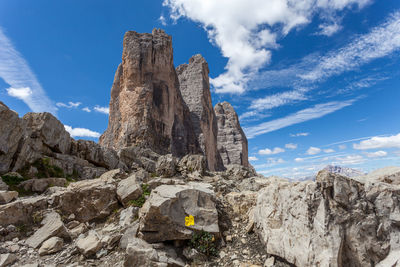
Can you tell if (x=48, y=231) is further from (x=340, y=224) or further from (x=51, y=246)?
(x=340, y=224)

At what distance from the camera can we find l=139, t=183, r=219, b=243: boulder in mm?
5758

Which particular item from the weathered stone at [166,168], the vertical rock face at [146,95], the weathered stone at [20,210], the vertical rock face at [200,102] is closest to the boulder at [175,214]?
the weathered stone at [20,210]

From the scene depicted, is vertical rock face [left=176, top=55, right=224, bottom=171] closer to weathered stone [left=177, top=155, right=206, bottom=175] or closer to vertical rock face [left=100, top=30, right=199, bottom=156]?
vertical rock face [left=100, top=30, right=199, bottom=156]

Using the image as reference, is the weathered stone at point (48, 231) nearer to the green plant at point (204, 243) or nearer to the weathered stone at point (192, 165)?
the green plant at point (204, 243)

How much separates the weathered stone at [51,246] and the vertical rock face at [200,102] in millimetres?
50068

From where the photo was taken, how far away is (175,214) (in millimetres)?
5988

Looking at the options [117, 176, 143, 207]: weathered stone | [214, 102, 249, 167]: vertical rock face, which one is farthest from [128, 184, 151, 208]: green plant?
[214, 102, 249, 167]: vertical rock face

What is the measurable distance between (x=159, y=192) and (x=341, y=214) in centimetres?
507

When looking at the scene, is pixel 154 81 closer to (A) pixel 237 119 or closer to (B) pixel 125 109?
(B) pixel 125 109

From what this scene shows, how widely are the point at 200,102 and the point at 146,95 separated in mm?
25065

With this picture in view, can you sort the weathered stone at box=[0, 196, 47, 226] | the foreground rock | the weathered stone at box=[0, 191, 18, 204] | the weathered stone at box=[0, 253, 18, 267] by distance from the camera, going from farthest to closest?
1. the weathered stone at box=[0, 191, 18, 204]
2. the weathered stone at box=[0, 196, 47, 226]
3. the weathered stone at box=[0, 253, 18, 267]
4. the foreground rock

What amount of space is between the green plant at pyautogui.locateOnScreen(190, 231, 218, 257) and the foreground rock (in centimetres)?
156

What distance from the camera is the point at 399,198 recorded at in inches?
175

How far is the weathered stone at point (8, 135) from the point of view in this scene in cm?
1090
